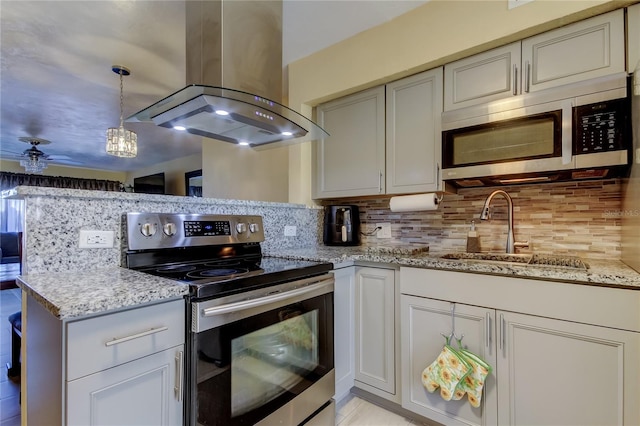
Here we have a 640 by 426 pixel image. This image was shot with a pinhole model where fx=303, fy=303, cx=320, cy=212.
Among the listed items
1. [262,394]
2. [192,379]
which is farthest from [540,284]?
[192,379]

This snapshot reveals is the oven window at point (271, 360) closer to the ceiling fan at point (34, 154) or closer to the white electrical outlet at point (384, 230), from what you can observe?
the white electrical outlet at point (384, 230)

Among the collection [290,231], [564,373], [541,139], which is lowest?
[564,373]

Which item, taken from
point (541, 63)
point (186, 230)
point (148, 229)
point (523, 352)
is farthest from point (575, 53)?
point (148, 229)

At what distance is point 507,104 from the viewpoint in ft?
5.00

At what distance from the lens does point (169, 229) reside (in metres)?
1.38

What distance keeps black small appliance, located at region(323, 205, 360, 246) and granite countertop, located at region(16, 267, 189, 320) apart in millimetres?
1345

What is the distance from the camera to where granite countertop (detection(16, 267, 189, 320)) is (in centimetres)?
76

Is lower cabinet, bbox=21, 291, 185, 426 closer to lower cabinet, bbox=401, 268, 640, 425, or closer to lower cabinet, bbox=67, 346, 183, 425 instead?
lower cabinet, bbox=67, 346, 183, 425

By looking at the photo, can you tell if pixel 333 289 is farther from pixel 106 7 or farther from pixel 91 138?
pixel 91 138

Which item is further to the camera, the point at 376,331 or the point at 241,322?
the point at 376,331

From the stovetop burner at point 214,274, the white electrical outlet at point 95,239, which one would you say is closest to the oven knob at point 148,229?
the white electrical outlet at point 95,239

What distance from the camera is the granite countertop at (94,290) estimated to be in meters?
0.76

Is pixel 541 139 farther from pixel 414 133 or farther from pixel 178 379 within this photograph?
pixel 178 379

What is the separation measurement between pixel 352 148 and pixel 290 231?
74cm
